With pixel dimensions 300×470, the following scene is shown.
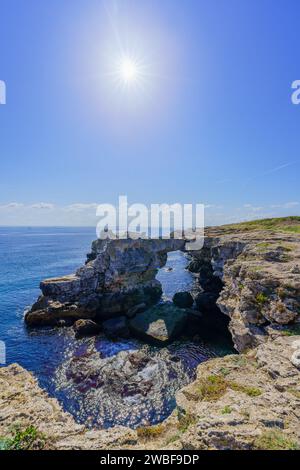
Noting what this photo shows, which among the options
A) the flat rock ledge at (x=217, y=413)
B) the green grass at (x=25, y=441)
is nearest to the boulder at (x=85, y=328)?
the flat rock ledge at (x=217, y=413)

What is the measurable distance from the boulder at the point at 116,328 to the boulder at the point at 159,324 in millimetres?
1141

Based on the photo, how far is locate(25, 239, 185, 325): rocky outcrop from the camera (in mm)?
40719

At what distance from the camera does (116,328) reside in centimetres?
3588

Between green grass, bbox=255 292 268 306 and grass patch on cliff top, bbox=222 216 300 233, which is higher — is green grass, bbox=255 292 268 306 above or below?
below

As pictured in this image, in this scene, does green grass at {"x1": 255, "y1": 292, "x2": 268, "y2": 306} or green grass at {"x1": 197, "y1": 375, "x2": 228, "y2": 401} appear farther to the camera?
green grass at {"x1": 255, "y1": 292, "x2": 268, "y2": 306}

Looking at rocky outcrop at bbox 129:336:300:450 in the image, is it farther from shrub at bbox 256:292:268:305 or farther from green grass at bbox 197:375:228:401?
shrub at bbox 256:292:268:305

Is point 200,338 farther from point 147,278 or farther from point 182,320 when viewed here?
point 147,278

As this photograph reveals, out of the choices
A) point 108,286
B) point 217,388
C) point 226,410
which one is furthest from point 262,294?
point 108,286

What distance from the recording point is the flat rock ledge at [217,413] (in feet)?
24.7

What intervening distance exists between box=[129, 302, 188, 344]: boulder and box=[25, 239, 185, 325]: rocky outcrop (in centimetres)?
533

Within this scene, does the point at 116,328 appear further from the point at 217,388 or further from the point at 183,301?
the point at 217,388

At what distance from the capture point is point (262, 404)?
9281 millimetres

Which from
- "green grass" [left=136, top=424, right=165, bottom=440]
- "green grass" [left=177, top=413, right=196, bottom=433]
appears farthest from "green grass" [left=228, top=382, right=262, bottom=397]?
"green grass" [left=136, top=424, right=165, bottom=440]

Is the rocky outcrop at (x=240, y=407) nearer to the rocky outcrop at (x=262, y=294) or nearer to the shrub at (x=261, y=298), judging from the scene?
the rocky outcrop at (x=262, y=294)
